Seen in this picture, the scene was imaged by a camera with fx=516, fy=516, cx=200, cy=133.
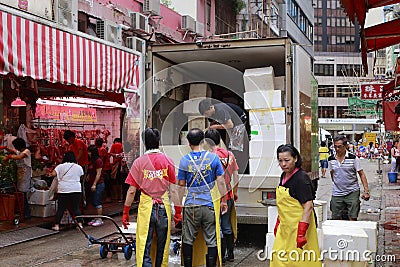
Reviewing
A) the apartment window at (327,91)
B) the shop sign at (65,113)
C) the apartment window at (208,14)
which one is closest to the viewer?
the shop sign at (65,113)

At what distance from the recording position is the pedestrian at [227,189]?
6.73 meters

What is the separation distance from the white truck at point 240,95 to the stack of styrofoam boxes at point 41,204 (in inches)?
117

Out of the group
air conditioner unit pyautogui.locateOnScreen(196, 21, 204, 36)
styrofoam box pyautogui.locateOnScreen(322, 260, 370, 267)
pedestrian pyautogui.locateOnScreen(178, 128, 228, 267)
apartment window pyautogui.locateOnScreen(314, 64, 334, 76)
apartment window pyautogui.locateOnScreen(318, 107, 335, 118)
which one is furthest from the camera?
apartment window pyautogui.locateOnScreen(314, 64, 334, 76)

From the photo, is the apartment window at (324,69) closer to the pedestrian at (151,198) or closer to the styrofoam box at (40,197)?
the styrofoam box at (40,197)

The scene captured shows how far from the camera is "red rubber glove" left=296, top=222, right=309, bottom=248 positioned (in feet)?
14.9

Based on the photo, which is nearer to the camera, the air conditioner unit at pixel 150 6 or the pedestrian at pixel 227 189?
the pedestrian at pixel 227 189

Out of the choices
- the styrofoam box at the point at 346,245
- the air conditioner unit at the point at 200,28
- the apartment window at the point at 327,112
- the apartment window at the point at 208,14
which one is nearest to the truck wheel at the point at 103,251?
the styrofoam box at the point at 346,245

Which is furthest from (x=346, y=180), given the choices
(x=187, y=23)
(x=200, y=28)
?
(x=200, y=28)

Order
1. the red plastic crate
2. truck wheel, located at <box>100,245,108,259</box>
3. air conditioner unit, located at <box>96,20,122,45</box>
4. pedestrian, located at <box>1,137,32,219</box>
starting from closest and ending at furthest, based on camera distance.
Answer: truck wheel, located at <box>100,245,108,259</box> < the red plastic crate < pedestrian, located at <box>1,137,32,219</box> < air conditioner unit, located at <box>96,20,122,45</box>

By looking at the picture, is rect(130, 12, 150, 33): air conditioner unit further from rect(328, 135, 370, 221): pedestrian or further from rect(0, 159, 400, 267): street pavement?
rect(328, 135, 370, 221): pedestrian

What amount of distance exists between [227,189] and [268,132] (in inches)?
55.4

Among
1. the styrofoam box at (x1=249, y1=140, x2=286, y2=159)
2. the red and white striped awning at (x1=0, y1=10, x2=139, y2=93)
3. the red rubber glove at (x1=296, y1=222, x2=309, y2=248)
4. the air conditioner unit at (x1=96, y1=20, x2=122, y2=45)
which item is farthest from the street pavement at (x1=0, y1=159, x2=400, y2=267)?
the air conditioner unit at (x1=96, y1=20, x2=122, y2=45)

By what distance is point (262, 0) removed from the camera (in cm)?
2527

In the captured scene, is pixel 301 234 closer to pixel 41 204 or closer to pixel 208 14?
pixel 41 204
